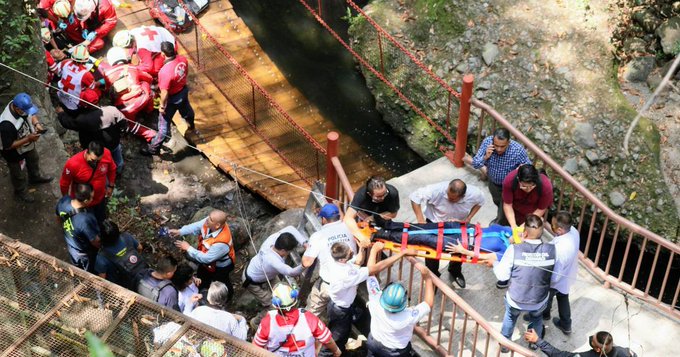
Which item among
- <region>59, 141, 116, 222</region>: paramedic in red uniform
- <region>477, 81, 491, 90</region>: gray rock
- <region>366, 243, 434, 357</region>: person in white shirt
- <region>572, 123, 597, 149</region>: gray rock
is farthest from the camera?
<region>477, 81, 491, 90</region>: gray rock

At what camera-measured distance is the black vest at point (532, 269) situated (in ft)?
24.0

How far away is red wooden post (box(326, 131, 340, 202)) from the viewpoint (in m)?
8.61

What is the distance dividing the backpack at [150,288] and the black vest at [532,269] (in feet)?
10.5

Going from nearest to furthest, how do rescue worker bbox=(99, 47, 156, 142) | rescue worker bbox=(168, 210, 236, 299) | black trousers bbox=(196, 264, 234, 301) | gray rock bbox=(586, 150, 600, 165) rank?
rescue worker bbox=(168, 210, 236, 299), black trousers bbox=(196, 264, 234, 301), rescue worker bbox=(99, 47, 156, 142), gray rock bbox=(586, 150, 600, 165)

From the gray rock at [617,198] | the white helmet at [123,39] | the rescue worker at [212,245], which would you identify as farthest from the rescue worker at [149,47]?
the gray rock at [617,198]

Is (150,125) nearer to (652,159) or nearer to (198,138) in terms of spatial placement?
(198,138)

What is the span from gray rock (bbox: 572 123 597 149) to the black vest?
5.69 metres

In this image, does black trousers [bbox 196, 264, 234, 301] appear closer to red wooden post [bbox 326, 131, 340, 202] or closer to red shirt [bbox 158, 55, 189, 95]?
red wooden post [bbox 326, 131, 340, 202]

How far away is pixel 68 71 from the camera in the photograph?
10.9 metres

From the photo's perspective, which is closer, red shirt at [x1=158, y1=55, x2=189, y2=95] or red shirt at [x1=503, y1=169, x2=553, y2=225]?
red shirt at [x1=503, y1=169, x2=553, y2=225]

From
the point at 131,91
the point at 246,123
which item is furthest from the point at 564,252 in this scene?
the point at 131,91

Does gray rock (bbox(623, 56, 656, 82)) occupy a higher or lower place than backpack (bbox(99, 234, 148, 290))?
lower

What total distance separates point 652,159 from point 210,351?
8.12 m

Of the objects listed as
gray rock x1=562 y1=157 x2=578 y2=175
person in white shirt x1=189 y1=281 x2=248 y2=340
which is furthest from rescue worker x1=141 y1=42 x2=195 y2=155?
gray rock x1=562 y1=157 x2=578 y2=175
